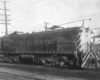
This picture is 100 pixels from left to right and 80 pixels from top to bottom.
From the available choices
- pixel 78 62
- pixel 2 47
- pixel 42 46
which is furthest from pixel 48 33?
pixel 2 47

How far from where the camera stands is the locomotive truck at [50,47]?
12562 mm

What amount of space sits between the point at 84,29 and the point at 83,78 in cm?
551

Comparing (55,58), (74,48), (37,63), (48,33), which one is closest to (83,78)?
(74,48)

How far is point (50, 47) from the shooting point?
46.9ft

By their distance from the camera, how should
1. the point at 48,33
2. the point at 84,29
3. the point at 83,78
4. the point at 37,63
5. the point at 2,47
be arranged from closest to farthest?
the point at 83,78, the point at 84,29, the point at 48,33, the point at 37,63, the point at 2,47

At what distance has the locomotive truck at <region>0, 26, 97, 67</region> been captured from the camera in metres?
12.6

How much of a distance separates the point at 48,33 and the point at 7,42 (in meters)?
7.02

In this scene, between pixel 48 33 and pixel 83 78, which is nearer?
pixel 83 78

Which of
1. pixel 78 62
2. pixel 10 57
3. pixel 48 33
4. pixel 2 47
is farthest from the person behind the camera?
pixel 2 47

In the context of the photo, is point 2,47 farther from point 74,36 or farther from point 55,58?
point 74,36

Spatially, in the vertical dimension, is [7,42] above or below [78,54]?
above

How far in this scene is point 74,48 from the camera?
1248cm

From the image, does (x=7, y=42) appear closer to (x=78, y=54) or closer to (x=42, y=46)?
(x=42, y=46)

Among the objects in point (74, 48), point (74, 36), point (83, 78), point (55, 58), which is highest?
point (74, 36)
